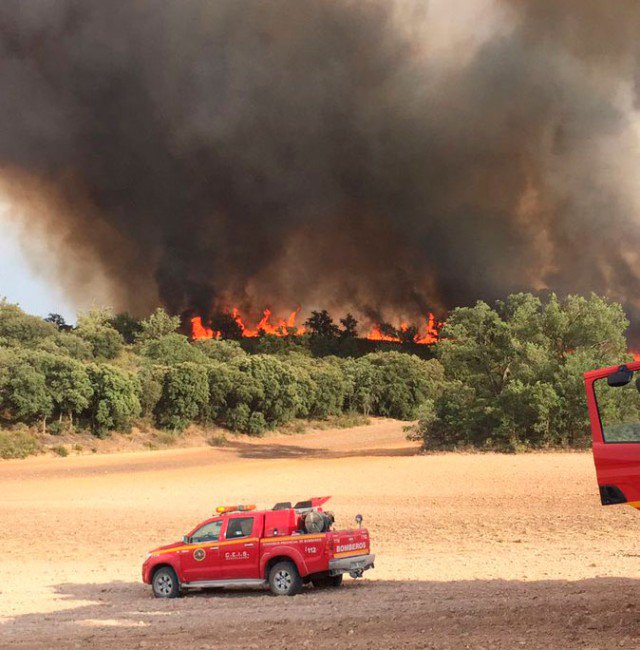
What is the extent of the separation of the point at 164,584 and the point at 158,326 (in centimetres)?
7261

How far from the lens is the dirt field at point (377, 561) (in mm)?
10883

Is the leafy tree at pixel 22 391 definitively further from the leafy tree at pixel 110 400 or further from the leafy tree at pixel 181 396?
the leafy tree at pixel 181 396

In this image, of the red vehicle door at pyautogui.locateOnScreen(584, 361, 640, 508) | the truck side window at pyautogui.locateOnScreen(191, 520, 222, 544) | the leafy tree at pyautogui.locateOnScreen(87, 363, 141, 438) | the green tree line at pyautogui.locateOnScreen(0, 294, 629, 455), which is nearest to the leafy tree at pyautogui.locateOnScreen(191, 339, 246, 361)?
the green tree line at pyautogui.locateOnScreen(0, 294, 629, 455)

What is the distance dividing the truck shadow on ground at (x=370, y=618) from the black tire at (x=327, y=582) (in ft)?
0.68

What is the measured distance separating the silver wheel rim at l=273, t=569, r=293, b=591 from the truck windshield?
6.39 m

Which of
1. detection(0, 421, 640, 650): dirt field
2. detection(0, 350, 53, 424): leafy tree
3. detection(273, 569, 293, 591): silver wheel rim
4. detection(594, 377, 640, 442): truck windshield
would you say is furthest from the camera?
detection(0, 350, 53, 424): leafy tree

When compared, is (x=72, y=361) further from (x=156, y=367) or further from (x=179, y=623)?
(x=179, y=623)

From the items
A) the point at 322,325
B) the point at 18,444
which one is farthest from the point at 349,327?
the point at 18,444

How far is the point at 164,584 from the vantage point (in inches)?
600

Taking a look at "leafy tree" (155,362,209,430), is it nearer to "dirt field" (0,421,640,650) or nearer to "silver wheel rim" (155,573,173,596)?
"dirt field" (0,421,640,650)

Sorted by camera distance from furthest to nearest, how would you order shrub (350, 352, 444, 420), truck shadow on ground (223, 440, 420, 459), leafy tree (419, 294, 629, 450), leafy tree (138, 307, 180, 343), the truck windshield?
leafy tree (138, 307, 180, 343), shrub (350, 352, 444, 420), truck shadow on ground (223, 440, 420, 459), leafy tree (419, 294, 629, 450), the truck windshield

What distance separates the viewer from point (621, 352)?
130 feet

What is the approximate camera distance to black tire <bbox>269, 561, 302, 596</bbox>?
14398 mm

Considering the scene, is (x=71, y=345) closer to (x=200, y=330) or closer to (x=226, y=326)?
(x=200, y=330)
